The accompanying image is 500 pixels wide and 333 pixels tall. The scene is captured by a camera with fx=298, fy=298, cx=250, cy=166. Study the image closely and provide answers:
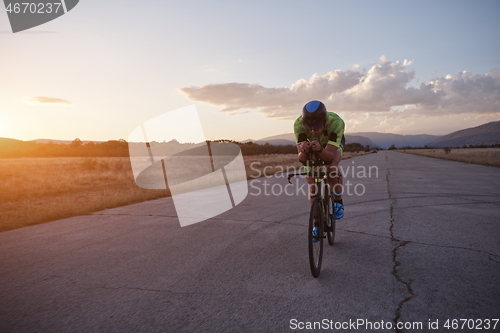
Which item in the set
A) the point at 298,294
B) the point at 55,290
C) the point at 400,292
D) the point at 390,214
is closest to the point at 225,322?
the point at 298,294

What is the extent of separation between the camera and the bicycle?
136 inches

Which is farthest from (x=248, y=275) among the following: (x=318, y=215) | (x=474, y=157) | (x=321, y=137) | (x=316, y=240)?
(x=474, y=157)

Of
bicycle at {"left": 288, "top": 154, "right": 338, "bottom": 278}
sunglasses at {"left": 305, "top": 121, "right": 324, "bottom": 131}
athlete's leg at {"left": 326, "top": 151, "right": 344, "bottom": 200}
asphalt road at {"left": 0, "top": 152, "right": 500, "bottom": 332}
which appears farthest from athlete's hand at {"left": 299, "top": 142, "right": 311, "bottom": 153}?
asphalt road at {"left": 0, "top": 152, "right": 500, "bottom": 332}

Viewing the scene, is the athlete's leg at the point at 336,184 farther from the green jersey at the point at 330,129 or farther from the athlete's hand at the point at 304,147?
the athlete's hand at the point at 304,147

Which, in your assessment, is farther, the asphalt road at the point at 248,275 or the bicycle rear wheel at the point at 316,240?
the bicycle rear wheel at the point at 316,240

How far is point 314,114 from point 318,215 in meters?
1.29

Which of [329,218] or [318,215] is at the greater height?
[318,215]

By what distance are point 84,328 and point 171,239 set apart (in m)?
2.79

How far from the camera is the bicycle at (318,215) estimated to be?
3.45 meters

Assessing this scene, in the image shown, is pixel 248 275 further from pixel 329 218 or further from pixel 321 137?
pixel 321 137

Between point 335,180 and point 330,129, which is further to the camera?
point 335,180

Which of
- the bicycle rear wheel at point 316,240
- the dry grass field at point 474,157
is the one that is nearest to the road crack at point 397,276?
the bicycle rear wheel at point 316,240

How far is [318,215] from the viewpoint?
3.85 m

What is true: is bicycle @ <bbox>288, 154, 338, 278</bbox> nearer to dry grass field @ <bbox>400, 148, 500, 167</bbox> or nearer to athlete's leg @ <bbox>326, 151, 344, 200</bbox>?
athlete's leg @ <bbox>326, 151, 344, 200</bbox>
